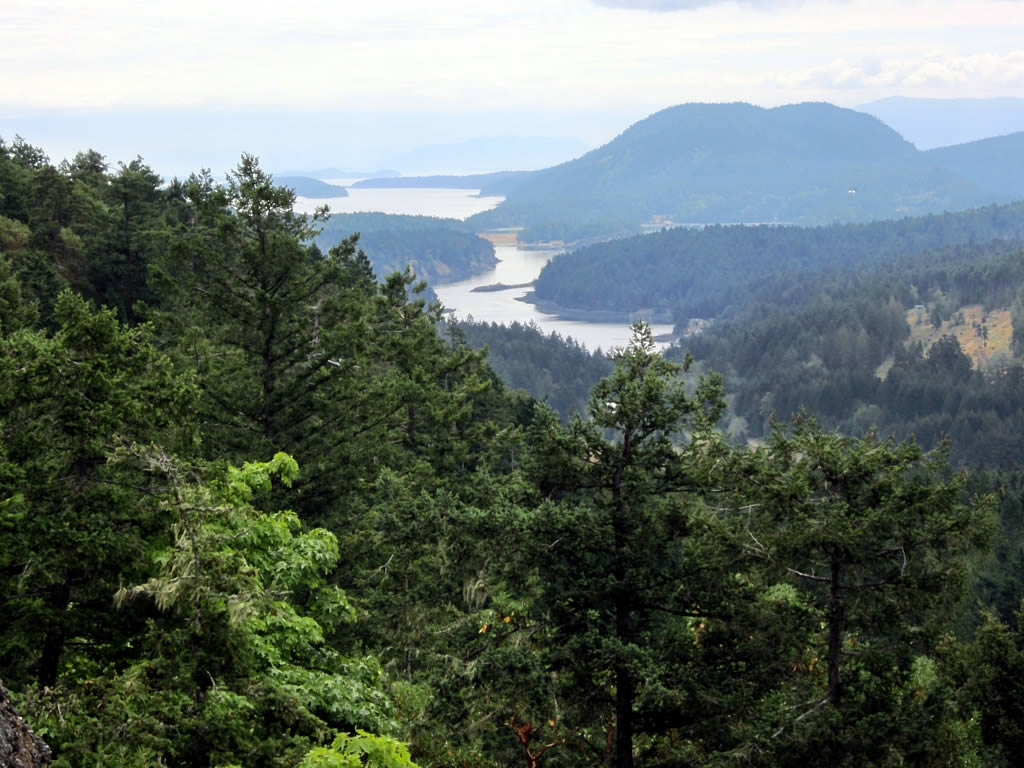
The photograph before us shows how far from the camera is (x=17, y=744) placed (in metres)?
5.83

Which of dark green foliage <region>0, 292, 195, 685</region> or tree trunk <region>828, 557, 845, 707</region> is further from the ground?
dark green foliage <region>0, 292, 195, 685</region>

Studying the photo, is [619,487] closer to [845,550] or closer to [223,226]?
[845,550]

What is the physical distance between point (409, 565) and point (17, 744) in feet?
46.6

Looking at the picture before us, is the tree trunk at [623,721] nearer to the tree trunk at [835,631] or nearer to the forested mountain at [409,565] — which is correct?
the forested mountain at [409,565]

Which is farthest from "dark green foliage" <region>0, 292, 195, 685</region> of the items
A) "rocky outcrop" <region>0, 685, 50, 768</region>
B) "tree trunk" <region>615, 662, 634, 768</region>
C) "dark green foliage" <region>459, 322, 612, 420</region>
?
"dark green foliage" <region>459, 322, 612, 420</region>

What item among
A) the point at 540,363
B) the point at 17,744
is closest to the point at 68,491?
the point at 17,744

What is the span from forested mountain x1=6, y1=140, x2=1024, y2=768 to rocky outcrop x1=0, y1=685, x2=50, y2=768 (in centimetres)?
82

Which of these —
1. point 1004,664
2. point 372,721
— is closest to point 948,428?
point 1004,664

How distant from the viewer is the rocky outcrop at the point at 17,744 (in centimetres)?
567

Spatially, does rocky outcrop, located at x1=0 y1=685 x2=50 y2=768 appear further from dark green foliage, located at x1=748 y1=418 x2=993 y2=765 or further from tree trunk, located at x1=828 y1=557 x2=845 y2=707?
tree trunk, located at x1=828 y1=557 x2=845 y2=707

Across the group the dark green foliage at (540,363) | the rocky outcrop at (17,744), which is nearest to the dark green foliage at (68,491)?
the rocky outcrop at (17,744)

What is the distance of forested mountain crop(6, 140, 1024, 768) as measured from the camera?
8.34 metres

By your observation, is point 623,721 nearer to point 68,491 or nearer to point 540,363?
point 68,491

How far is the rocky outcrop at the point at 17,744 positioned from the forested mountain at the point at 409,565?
816 mm
